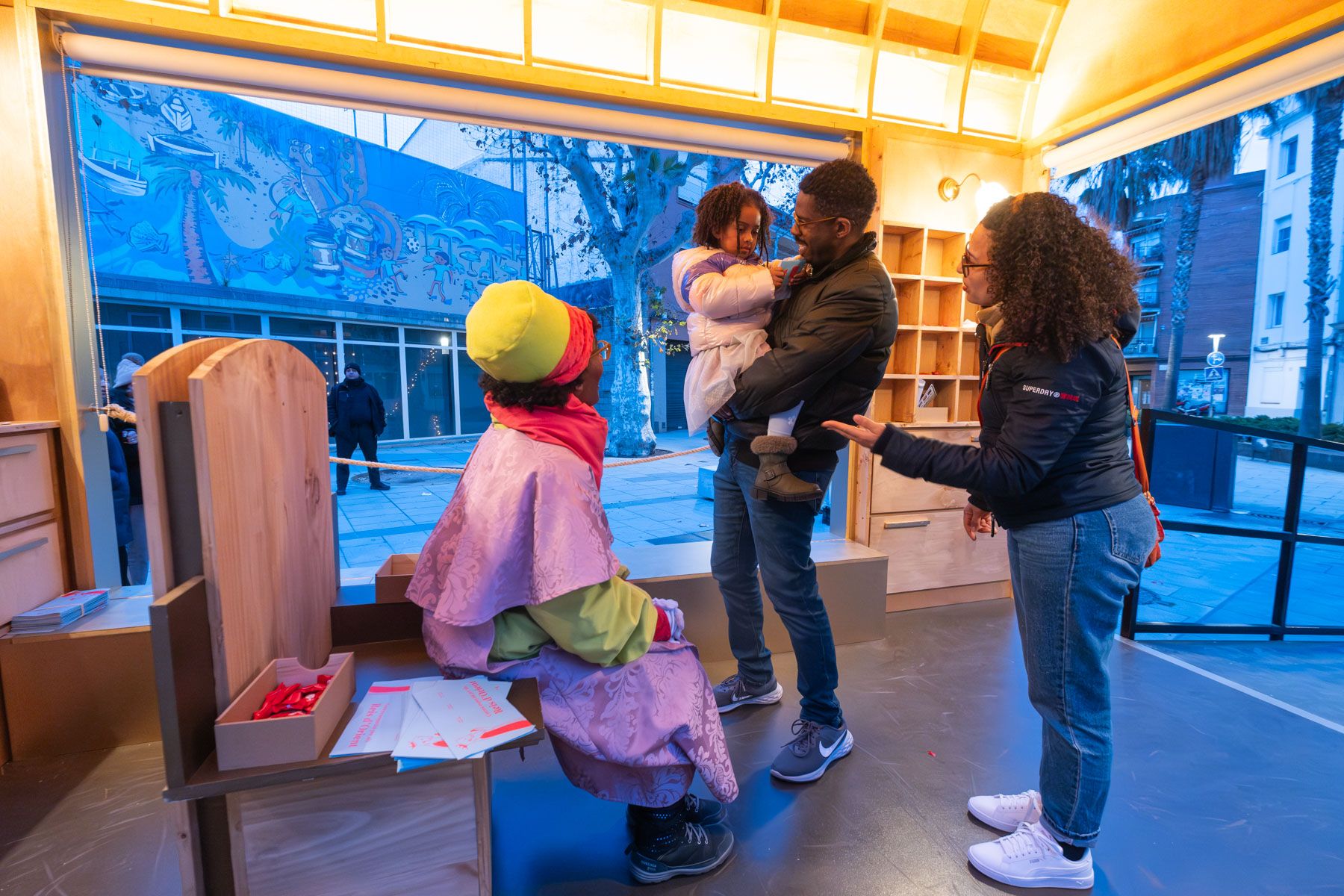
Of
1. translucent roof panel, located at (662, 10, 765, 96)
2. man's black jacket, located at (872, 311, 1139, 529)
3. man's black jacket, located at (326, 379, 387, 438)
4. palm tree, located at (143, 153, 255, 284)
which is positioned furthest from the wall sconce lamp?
palm tree, located at (143, 153, 255, 284)

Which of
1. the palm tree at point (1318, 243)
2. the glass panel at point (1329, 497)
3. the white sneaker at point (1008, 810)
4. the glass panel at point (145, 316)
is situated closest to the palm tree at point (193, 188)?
the glass panel at point (145, 316)

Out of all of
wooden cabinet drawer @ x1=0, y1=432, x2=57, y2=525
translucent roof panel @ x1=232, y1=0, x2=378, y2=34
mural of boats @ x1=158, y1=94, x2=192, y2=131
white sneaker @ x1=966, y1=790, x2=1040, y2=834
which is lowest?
white sneaker @ x1=966, y1=790, x2=1040, y2=834

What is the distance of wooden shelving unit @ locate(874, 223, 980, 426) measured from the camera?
133 inches

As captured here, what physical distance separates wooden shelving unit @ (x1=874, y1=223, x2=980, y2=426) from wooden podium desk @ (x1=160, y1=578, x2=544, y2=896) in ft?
9.50

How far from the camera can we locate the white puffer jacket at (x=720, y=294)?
170cm

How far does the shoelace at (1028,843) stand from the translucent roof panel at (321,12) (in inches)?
130

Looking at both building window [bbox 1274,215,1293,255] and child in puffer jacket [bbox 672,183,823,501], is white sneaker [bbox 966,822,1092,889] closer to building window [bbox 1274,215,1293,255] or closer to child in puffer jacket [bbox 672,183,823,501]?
child in puffer jacket [bbox 672,183,823,501]

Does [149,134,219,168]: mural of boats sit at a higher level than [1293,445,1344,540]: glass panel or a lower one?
higher

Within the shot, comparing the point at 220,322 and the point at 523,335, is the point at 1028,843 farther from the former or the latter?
the point at 220,322

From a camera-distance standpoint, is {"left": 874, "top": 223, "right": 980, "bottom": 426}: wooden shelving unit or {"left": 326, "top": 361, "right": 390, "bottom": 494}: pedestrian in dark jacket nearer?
{"left": 874, "top": 223, "right": 980, "bottom": 426}: wooden shelving unit

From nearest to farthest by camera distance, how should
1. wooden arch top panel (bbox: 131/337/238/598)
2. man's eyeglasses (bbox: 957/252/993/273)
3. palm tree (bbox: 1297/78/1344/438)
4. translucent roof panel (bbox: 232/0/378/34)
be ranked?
1. wooden arch top panel (bbox: 131/337/238/598)
2. man's eyeglasses (bbox: 957/252/993/273)
3. translucent roof panel (bbox: 232/0/378/34)
4. palm tree (bbox: 1297/78/1344/438)

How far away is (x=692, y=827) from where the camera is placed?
4.87 ft

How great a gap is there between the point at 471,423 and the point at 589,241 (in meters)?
3.72

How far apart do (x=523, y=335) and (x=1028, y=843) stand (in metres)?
1.61
